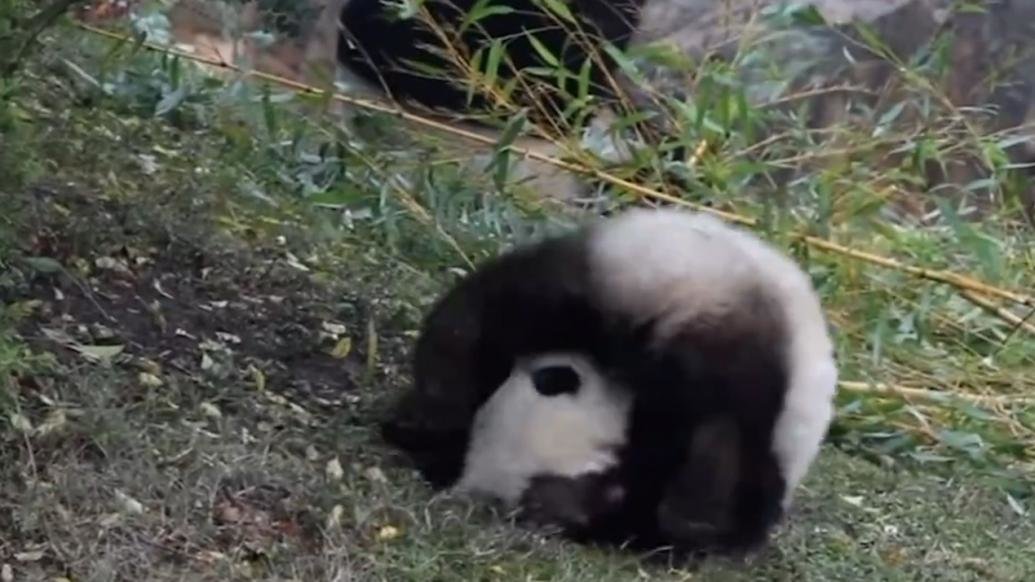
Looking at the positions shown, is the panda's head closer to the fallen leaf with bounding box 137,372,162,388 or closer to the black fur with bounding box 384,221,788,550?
the black fur with bounding box 384,221,788,550

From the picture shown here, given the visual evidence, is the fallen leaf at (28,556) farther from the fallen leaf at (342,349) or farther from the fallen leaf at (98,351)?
the fallen leaf at (342,349)

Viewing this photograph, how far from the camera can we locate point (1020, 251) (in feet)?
12.0

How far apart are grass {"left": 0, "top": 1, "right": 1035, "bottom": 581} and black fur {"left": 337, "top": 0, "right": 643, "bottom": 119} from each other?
0.42m

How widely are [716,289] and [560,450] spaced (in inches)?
11.1

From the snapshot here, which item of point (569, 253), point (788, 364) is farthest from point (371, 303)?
point (788, 364)

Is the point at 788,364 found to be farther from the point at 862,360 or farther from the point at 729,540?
the point at 862,360

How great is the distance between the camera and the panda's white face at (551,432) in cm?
229

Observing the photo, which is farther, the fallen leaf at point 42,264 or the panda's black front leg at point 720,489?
the fallen leaf at point 42,264

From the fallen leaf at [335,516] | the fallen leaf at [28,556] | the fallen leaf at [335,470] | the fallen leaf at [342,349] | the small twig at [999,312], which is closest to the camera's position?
the fallen leaf at [28,556]

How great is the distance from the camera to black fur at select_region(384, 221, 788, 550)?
2.25 m

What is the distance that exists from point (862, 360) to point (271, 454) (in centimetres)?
133

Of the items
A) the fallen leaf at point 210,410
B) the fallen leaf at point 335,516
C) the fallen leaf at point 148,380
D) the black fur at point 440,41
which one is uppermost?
the fallen leaf at point 148,380

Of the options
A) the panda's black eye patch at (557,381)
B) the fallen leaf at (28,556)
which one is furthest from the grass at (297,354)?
the panda's black eye patch at (557,381)

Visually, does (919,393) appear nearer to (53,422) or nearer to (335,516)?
(335,516)
